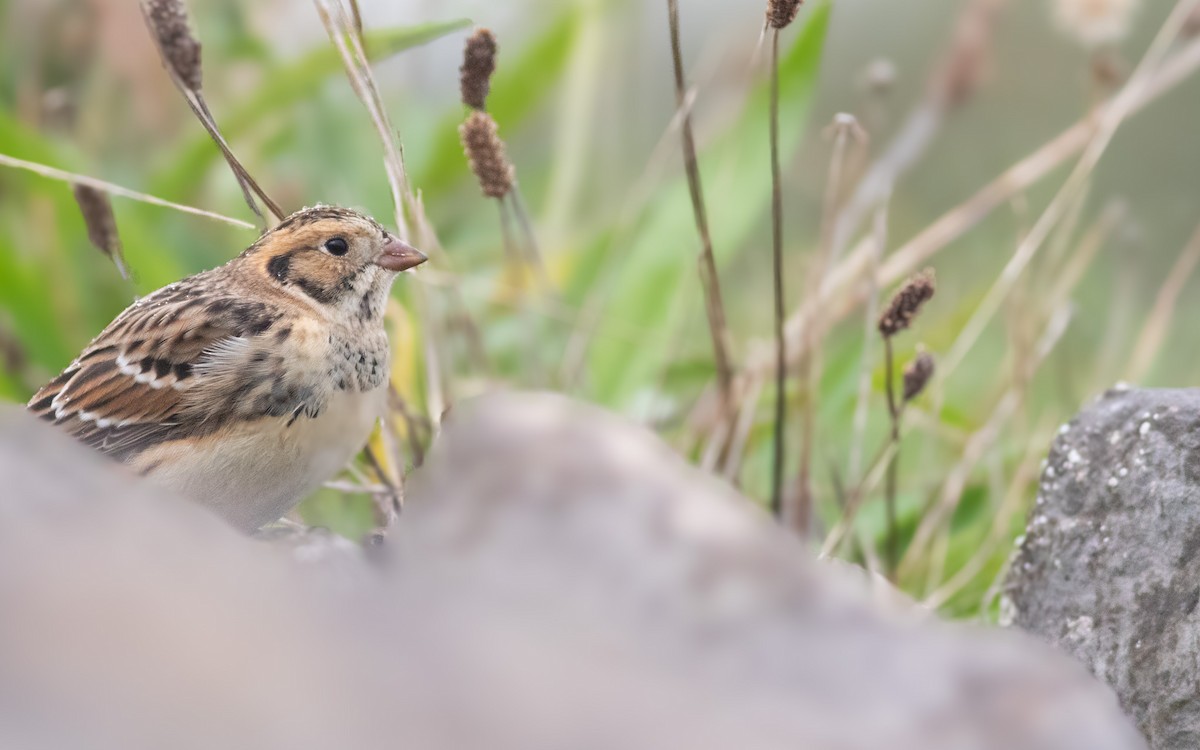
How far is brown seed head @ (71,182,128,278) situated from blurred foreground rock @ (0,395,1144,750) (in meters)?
0.90

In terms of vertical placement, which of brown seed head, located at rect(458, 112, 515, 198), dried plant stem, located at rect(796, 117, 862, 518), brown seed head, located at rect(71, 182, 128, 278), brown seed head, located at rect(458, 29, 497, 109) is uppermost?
brown seed head, located at rect(458, 29, 497, 109)

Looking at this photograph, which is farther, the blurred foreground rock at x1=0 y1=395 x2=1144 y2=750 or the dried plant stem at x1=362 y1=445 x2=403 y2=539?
the dried plant stem at x1=362 y1=445 x2=403 y2=539

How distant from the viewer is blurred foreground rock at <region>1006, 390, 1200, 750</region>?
1.54 meters

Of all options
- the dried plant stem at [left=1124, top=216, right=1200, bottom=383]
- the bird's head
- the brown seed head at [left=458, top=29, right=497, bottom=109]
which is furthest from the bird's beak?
the dried plant stem at [left=1124, top=216, right=1200, bottom=383]

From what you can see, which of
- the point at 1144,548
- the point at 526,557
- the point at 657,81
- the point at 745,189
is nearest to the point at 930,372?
the point at 1144,548

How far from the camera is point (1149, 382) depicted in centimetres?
340

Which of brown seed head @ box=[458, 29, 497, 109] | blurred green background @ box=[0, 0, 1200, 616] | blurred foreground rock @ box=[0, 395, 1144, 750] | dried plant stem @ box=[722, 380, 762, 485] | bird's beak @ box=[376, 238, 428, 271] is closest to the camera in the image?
blurred foreground rock @ box=[0, 395, 1144, 750]

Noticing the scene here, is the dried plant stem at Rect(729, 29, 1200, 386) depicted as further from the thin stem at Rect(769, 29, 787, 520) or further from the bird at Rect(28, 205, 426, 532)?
the bird at Rect(28, 205, 426, 532)

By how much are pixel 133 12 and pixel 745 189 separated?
6.56ft

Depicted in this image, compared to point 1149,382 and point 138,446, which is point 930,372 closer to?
point 138,446

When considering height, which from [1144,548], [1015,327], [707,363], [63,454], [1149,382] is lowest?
[1149,382]

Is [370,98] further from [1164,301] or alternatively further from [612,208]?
[612,208]

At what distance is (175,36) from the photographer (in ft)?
5.19

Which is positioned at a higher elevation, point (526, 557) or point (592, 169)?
point (526, 557)
